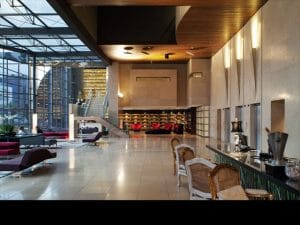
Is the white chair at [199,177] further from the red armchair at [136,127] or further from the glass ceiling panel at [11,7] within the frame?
the red armchair at [136,127]

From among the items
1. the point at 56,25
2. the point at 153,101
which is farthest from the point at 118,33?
the point at 153,101

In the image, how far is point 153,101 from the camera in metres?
30.0

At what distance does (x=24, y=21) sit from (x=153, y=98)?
1458 cm

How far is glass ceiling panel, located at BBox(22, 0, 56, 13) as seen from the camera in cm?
1428

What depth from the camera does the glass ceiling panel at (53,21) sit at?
16.1m

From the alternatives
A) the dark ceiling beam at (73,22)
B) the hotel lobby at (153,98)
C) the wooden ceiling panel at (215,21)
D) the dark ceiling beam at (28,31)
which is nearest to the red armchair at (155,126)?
the hotel lobby at (153,98)

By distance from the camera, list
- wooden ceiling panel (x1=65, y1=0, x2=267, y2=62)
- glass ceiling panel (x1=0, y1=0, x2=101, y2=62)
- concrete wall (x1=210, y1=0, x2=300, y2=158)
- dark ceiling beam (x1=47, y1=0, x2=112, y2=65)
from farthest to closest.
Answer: glass ceiling panel (x1=0, y1=0, x2=101, y2=62), wooden ceiling panel (x1=65, y1=0, x2=267, y2=62), dark ceiling beam (x1=47, y1=0, x2=112, y2=65), concrete wall (x1=210, y1=0, x2=300, y2=158)

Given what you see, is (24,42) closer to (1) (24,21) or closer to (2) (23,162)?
(1) (24,21)

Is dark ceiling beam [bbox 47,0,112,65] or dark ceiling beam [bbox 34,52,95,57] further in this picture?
dark ceiling beam [bbox 34,52,95,57]

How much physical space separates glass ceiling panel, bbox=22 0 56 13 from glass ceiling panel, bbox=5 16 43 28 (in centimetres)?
141

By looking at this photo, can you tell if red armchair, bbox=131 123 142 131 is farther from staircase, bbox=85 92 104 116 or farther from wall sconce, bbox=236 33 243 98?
wall sconce, bbox=236 33 243 98

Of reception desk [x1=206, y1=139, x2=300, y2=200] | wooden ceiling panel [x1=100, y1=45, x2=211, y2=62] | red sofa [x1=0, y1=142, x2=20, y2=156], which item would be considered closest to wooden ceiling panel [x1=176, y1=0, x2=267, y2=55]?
wooden ceiling panel [x1=100, y1=45, x2=211, y2=62]

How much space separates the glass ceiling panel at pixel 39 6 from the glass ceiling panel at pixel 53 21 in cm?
66
